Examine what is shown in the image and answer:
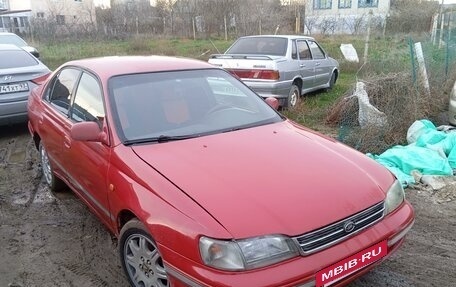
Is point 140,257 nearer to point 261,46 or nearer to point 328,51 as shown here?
point 261,46

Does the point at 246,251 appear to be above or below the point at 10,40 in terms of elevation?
below

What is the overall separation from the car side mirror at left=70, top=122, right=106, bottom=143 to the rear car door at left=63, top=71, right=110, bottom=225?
0.06m

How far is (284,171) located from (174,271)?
913mm

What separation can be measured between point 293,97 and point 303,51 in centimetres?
122

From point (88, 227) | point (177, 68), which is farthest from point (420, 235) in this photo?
point (88, 227)

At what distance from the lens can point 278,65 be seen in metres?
7.95

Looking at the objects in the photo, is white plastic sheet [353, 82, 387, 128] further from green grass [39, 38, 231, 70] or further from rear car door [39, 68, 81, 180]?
green grass [39, 38, 231, 70]

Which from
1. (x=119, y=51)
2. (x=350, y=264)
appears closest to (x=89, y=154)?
(x=350, y=264)

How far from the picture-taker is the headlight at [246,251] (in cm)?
211

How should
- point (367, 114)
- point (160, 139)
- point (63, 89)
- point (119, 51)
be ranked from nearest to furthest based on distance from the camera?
point (160, 139) < point (63, 89) < point (367, 114) < point (119, 51)

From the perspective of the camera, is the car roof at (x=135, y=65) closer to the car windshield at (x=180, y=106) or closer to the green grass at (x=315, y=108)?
the car windshield at (x=180, y=106)

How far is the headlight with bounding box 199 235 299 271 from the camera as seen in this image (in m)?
2.11

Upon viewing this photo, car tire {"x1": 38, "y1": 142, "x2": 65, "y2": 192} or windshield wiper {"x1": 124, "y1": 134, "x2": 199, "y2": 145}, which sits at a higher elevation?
windshield wiper {"x1": 124, "y1": 134, "x2": 199, "y2": 145}

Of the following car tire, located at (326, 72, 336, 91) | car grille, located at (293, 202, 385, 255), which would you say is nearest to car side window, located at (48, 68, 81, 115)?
car grille, located at (293, 202, 385, 255)
